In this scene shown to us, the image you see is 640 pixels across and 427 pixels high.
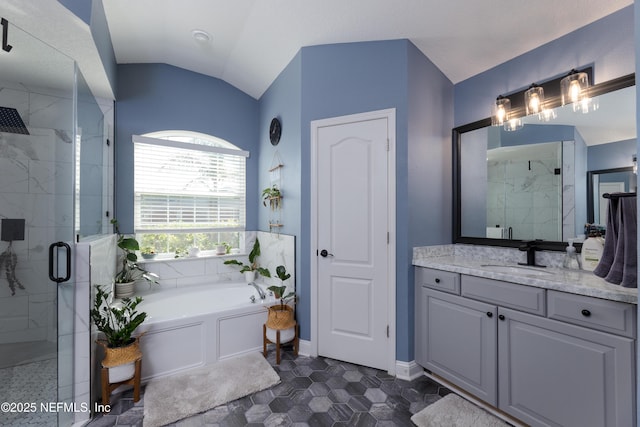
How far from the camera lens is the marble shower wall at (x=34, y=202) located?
1.59 meters

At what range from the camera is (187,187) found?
3.33 metres

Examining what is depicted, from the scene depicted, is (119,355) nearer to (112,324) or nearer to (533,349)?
(112,324)

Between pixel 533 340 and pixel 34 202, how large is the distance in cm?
308

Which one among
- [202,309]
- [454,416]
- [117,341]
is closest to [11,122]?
[117,341]

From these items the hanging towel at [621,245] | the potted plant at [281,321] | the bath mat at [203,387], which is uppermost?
the hanging towel at [621,245]

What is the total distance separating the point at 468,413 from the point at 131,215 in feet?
11.7

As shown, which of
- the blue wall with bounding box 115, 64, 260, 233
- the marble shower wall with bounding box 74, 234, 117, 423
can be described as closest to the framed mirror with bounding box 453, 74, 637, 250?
the blue wall with bounding box 115, 64, 260, 233

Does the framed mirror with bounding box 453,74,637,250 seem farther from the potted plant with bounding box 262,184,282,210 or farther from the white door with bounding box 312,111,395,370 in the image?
the potted plant with bounding box 262,184,282,210

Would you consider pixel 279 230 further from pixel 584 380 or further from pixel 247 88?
pixel 584 380

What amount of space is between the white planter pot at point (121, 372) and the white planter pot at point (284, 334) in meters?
1.02

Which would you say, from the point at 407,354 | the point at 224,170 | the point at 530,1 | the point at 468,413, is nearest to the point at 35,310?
the point at 224,170

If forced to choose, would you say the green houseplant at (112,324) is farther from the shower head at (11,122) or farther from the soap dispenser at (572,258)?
the soap dispenser at (572,258)

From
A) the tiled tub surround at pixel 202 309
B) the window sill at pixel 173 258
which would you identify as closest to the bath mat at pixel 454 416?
the tiled tub surround at pixel 202 309

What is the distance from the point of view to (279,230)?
2996 millimetres
